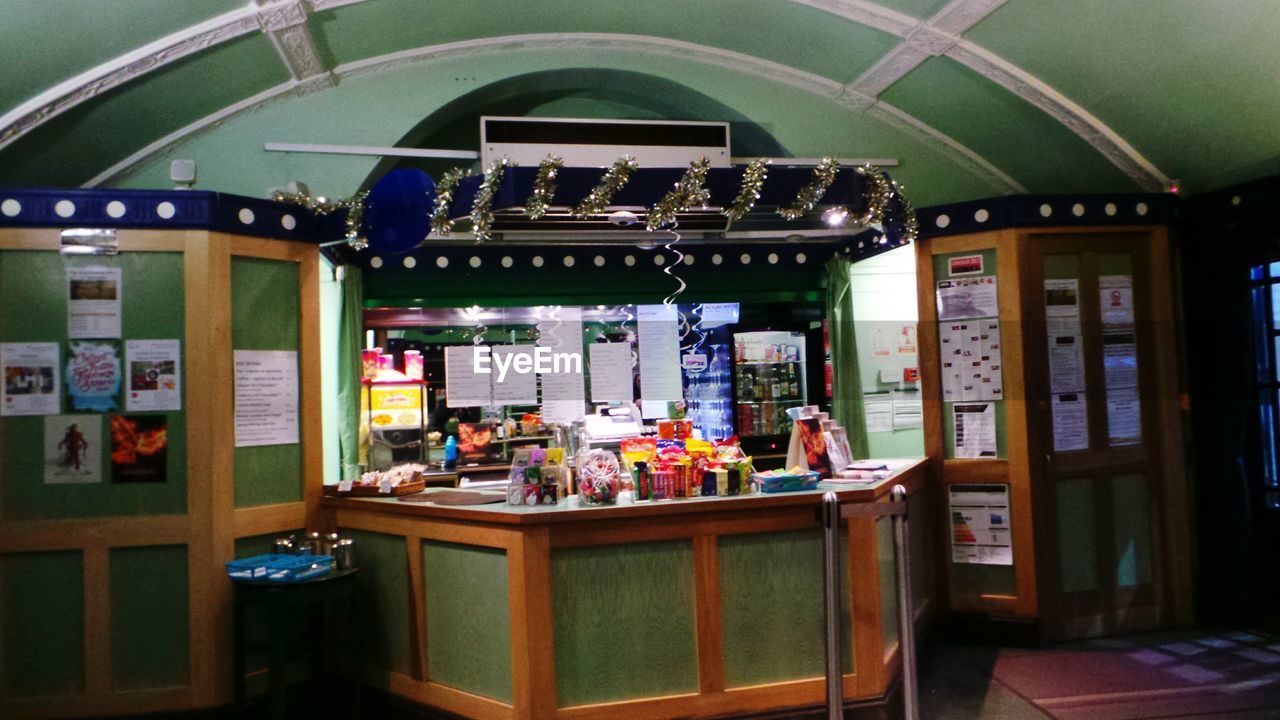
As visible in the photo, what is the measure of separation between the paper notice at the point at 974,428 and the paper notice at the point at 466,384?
339 centimetres

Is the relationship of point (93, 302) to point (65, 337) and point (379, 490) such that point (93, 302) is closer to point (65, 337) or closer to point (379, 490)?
point (65, 337)

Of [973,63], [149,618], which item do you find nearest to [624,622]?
[149,618]

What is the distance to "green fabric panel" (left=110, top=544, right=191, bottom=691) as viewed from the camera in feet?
12.2

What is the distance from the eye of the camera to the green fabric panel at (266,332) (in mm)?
3945

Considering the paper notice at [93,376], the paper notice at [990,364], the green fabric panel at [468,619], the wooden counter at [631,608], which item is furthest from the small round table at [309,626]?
the paper notice at [990,364]

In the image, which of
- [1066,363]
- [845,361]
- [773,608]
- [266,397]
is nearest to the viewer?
[773,608]

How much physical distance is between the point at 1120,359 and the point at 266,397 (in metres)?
5.14

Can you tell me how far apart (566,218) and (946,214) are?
8.19 feet

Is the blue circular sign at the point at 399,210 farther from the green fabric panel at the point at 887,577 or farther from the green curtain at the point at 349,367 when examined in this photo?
the green fabric panel at the point at 887,577

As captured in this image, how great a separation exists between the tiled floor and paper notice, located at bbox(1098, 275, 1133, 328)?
1978 millimetres

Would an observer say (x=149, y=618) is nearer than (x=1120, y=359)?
Yes

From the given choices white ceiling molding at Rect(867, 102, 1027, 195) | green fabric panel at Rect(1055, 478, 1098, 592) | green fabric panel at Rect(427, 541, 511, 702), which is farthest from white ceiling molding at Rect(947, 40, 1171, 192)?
green fabric panel at Rect(427, 541, 511, 702)

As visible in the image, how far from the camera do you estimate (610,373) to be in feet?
19.6

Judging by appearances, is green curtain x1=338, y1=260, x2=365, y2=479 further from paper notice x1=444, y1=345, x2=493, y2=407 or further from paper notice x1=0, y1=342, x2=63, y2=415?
paper notice x1=0, y1=342, x2=63, y2=415
